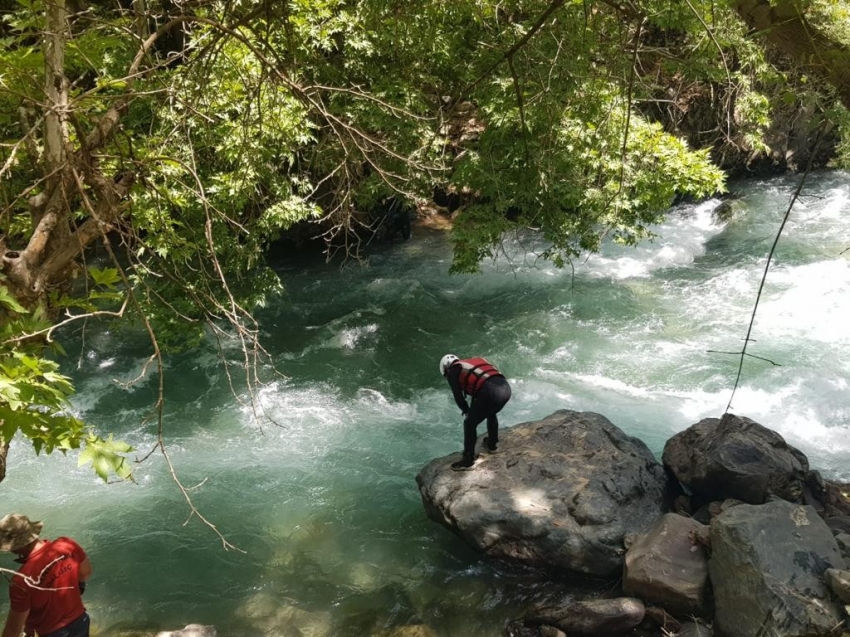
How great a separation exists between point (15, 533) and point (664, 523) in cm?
461

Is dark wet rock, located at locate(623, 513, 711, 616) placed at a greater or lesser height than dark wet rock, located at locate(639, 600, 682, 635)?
greater

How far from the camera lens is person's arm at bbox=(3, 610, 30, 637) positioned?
3.71 metres

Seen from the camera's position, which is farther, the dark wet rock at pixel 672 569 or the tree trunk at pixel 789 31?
the dark wet rock at pixel 672 569

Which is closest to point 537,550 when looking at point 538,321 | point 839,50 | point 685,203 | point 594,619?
point 594,619

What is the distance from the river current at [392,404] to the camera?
571 centimetres

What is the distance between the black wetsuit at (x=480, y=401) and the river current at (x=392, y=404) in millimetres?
953

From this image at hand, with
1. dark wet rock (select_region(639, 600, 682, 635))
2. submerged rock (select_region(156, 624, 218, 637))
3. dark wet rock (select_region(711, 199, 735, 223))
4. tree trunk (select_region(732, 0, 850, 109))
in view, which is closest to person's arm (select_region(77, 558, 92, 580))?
submerged rock (select_region(156, 624, 218, 637))

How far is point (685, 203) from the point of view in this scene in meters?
15.1

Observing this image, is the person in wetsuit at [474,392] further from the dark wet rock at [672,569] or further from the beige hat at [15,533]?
the beige hat at [15,533]

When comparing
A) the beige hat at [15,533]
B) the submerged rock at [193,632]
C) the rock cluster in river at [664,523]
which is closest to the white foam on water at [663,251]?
the rock cluster in river at [664,523]

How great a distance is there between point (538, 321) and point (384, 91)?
4.12m

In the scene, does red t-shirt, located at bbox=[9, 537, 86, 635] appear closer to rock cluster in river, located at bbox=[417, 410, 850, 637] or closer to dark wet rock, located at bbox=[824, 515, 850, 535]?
rock cluster in river, located at bbox=[417, 410, 850, 637]

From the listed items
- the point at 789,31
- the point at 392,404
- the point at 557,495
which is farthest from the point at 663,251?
the point at 789,31

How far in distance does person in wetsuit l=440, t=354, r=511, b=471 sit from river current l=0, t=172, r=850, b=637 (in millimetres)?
869
